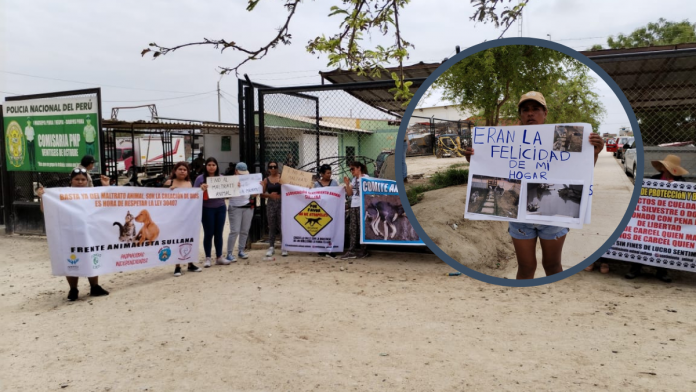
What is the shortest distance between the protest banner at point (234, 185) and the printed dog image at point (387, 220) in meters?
1.90

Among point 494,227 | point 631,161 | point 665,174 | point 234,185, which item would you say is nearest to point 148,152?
point 234,185

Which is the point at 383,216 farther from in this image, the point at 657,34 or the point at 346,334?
the point at 657,34

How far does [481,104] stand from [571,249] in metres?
0.62

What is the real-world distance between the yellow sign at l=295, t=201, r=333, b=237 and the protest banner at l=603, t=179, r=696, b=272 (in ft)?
14.2

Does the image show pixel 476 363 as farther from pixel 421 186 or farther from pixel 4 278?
pixel 4 278

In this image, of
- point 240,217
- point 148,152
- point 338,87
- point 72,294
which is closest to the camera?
point 72,294

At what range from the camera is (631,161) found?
1519mm

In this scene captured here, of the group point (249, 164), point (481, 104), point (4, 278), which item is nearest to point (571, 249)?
point (481, 104)

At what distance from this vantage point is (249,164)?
8.57m

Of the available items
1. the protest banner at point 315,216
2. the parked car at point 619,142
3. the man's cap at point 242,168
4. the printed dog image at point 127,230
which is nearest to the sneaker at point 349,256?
the protest banner at point 315,216

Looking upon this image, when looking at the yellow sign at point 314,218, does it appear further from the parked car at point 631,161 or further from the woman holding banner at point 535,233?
the parked car at point 631,161

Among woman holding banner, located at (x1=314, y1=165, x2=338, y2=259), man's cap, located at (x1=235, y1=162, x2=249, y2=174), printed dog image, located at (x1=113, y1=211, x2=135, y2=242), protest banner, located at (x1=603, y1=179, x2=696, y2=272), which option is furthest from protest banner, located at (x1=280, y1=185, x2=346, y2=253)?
protest banner, located at (x1=603, y1=179, x2=696, y2=272)

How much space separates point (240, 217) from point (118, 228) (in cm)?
203

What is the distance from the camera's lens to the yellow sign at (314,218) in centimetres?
809
